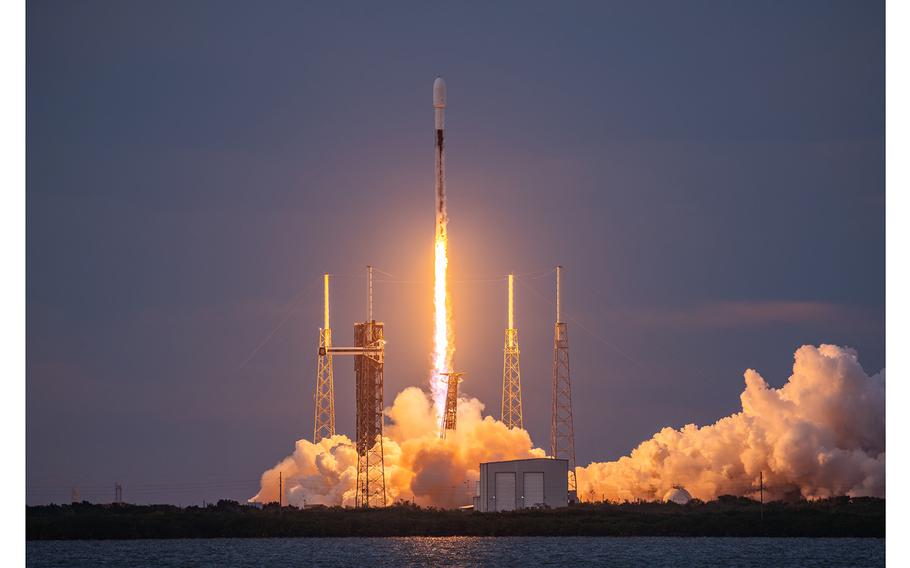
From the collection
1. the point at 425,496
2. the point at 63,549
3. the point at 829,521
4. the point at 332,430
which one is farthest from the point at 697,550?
the point at 63,549

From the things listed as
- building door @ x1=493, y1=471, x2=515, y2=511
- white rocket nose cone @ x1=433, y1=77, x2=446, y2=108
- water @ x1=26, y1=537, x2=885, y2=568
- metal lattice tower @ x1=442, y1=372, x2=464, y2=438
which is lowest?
water @ x1=26, y1=537, x2=885, y2=568

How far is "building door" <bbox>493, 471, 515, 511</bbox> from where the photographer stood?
15312cm

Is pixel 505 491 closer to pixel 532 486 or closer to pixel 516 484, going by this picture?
pixel 516 484

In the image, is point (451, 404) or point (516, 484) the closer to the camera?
point (516, 484)

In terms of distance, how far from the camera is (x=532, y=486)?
15362 cm

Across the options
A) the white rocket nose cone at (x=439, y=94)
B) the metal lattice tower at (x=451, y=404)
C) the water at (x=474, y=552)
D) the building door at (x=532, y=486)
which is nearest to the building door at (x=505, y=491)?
the building door at (x=532, y=486)

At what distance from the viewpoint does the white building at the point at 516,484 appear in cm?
15312

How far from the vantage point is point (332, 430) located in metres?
166

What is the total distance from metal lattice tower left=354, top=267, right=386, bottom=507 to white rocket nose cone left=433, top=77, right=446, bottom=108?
14437mm

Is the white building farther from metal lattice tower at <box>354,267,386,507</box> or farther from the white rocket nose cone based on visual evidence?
the white rocket nose cone

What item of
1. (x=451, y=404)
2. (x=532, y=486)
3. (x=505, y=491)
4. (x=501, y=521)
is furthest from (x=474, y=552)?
(x=451, y=404)

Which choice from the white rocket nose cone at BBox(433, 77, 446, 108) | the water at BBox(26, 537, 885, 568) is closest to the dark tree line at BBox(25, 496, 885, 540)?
the water at BBox(26, 537, 885, 568)

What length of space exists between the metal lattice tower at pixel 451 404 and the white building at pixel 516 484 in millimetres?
6373

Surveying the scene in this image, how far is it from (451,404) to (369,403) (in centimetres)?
678
